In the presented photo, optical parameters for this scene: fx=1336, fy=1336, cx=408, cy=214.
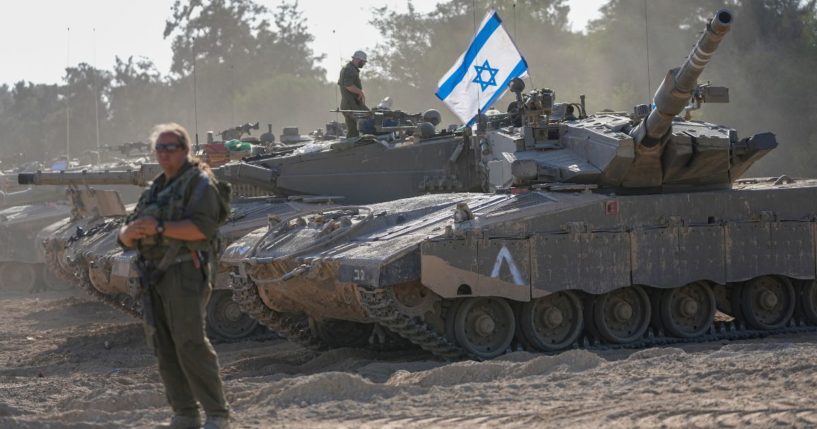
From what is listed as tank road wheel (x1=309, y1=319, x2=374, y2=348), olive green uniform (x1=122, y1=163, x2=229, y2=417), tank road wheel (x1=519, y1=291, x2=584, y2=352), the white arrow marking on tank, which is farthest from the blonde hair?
tank road wheel (x1=309, y1=319, x2=374, y2=348)

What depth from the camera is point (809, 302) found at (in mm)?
14039

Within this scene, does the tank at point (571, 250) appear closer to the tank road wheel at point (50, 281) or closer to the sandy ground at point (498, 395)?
the sandy ground at point (498, 395)

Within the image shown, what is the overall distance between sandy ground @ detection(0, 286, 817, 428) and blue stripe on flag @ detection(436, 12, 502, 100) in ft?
28.5

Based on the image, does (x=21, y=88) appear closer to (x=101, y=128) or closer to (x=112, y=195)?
(x=101, y=128)

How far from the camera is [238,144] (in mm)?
19266

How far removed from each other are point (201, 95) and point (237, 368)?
5863 centimetres

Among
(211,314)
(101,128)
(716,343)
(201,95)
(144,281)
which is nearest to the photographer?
(144,281)

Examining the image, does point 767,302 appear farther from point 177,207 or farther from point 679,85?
point 177,207

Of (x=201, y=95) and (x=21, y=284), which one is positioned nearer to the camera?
(x=21, y=284)

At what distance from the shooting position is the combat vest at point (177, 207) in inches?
288

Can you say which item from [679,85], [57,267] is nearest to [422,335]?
[679,85]

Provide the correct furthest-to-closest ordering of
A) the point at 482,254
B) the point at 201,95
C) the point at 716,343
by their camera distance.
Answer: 1. the point at 201,95
2. the point at 716,343
3. the point at 482,254

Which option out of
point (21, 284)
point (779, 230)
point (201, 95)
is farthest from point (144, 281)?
point (201, 95)

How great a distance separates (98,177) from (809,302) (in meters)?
9.69
